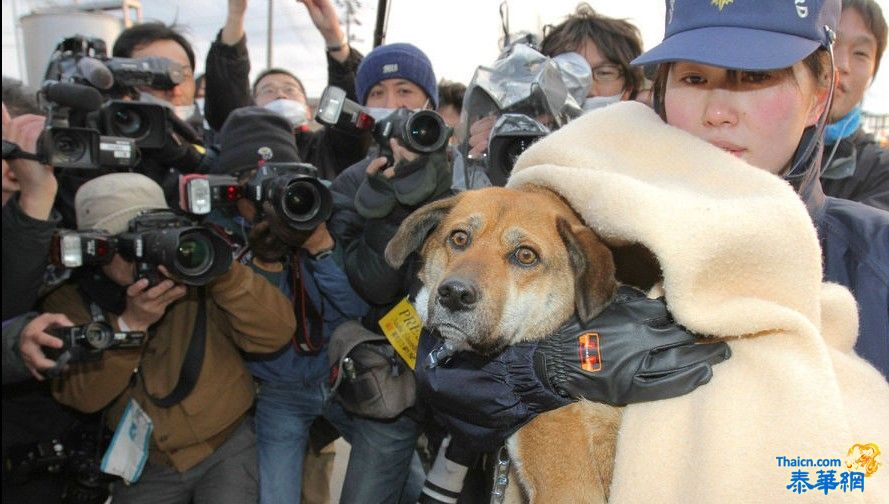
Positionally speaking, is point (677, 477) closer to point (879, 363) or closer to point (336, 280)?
point (879, 363)

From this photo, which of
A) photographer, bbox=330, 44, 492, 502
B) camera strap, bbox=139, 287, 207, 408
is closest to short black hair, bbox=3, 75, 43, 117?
camera strap, bbox=139, 287, 207, 408

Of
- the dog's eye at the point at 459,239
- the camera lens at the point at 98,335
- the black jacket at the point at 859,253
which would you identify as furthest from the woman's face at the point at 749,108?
the camera lens at the point at 98,335

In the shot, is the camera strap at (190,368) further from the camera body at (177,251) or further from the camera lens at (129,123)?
the camera lens at (129,123)

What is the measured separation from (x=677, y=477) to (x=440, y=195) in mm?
1758

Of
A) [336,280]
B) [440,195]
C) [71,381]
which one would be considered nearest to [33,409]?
[71,381]

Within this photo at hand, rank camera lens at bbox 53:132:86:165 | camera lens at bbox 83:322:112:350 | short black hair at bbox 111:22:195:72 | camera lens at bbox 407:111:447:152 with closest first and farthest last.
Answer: camera lens at bbox 53:132:86:165, camera lens at bbox 83:322:112:350, camera lens at bbox 407:111:447:152, short black hair at bbox 111:22:195:72

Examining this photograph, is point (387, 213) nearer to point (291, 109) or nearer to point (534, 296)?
point (534, 296)

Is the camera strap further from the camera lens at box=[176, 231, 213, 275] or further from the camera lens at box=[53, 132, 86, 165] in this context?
the camera lens at box=[53, 132, 86, 165]

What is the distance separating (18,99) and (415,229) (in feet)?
7.89

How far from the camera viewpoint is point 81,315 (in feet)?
9.56

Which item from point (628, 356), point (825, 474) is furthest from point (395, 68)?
point (825, 474)

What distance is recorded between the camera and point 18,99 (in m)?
3.16

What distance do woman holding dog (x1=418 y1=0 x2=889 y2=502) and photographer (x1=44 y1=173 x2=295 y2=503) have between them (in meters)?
1.79

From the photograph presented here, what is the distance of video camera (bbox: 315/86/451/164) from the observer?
108 inches
